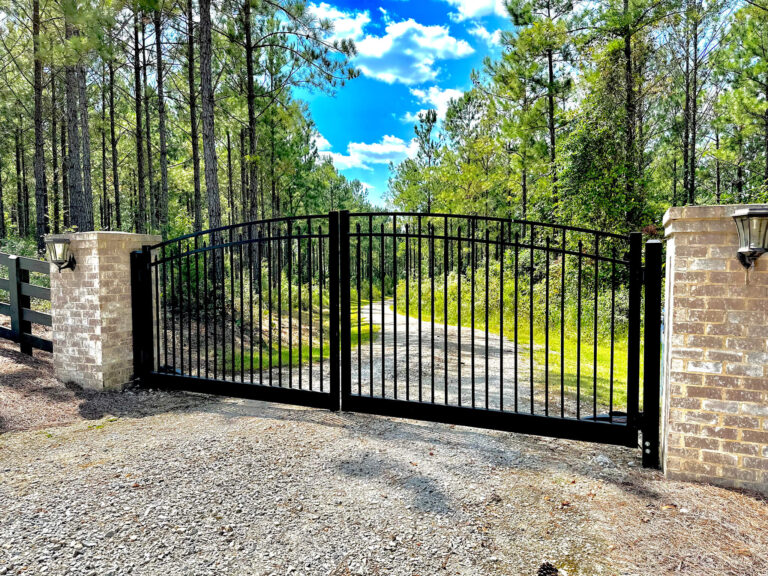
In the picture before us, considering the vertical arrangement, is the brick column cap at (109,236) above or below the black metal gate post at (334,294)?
above

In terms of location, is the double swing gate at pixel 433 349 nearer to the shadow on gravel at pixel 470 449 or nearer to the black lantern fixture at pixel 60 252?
the shadow on gravel at pixel 470 449

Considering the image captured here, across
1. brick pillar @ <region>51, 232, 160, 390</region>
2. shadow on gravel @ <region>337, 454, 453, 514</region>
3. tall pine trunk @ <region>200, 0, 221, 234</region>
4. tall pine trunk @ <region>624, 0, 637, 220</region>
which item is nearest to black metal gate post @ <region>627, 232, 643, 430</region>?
shadow on gravel @ <region>337, 454, 453, 514</region>

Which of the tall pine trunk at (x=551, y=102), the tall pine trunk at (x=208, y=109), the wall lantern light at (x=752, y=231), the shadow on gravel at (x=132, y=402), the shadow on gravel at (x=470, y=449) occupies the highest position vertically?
the tall pine trunk at (x=551, y=102)

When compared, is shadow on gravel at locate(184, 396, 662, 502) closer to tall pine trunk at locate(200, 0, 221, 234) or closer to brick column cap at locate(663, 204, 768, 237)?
brick column cap at locate(663, 204, 768, 237)

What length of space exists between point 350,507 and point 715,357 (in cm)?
243

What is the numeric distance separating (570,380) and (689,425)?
3.09 m

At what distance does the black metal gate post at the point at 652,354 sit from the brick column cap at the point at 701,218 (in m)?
0.30

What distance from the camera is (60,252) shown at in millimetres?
4668

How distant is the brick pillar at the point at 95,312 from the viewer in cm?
469

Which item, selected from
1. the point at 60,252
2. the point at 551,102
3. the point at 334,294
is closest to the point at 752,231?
the point at 334,294

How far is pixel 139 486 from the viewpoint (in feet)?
9.14

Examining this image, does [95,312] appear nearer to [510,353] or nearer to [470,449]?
[470,449]

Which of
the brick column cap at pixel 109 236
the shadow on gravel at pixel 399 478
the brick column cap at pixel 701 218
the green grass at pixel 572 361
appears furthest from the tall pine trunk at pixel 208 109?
the brick column cap at pixel 701 218

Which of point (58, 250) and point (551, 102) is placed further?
point (551, 102)
